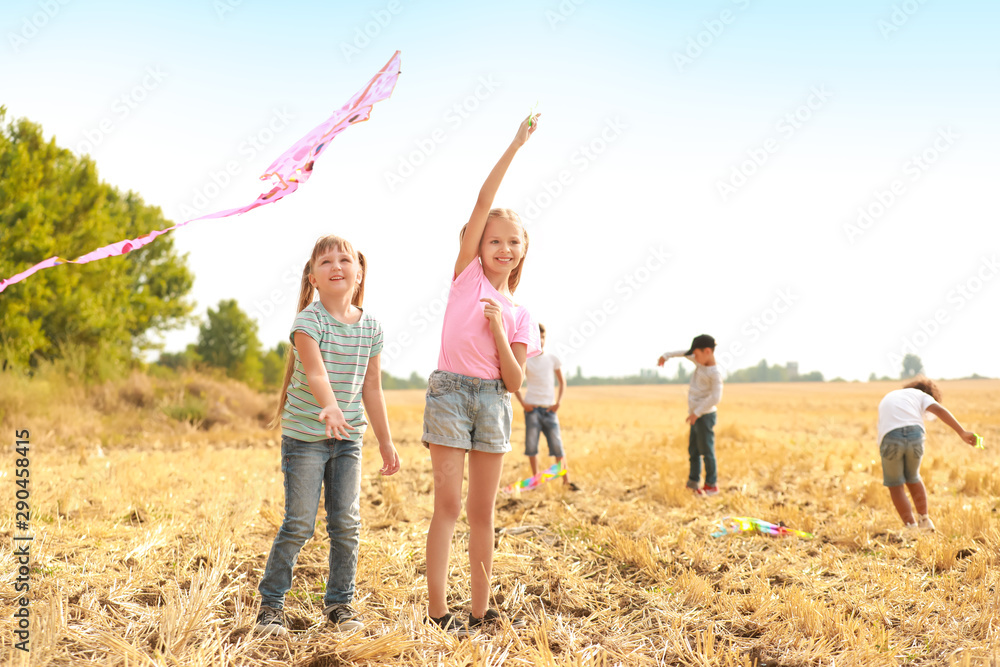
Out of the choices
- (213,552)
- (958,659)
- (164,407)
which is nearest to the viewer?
(958,659)

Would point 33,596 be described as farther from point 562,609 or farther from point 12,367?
point 12,367

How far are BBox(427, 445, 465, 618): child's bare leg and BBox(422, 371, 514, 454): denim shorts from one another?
0.23ft

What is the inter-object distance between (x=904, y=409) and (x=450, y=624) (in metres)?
4.66

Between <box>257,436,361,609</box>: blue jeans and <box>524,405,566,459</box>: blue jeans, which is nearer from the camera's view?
<box>257,436,361,609</box>: blue jeans

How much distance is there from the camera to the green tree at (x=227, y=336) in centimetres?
3161

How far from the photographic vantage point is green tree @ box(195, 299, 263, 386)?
3161 centimetres

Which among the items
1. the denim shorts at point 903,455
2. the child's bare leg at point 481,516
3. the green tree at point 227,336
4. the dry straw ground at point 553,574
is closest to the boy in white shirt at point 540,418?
the dry straw ground at point 553,574

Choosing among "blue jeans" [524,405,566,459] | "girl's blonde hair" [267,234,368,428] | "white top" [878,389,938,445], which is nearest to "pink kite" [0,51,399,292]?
"girl's blonde hair" [267,234,368,428]

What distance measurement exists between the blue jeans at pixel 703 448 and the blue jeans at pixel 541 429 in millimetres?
1420

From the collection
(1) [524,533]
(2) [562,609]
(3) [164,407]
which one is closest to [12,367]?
(3) [164,407]

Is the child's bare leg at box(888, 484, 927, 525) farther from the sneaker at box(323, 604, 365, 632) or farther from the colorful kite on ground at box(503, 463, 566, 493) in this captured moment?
the sneaker at box(323, 604, 365, 632)

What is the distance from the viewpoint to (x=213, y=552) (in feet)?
14.2

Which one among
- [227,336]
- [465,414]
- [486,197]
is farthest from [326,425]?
[227,336]

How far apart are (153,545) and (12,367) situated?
14704mm
